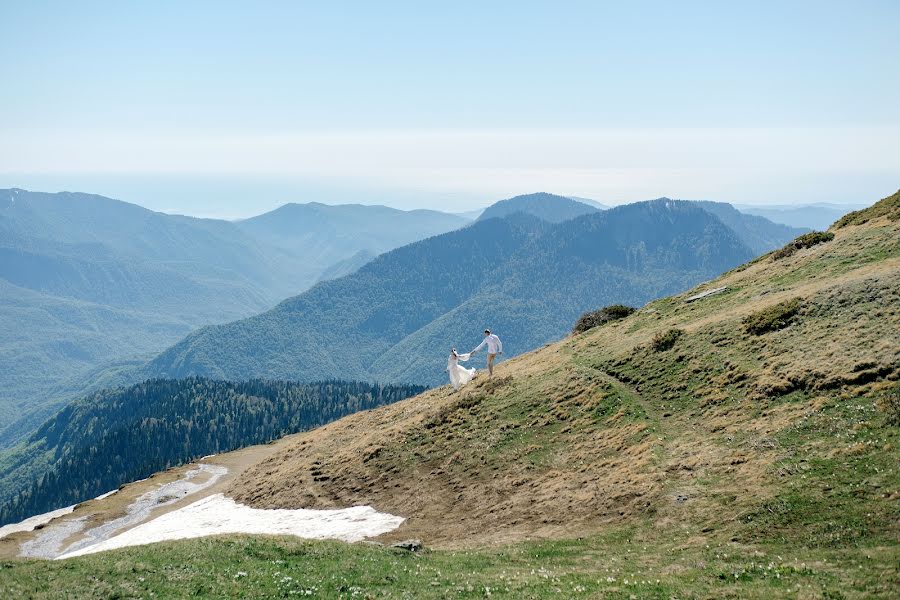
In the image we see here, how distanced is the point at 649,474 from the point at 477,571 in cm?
1175

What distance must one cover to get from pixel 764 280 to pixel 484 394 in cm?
2564

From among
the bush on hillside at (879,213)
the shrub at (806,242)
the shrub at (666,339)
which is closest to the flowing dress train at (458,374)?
the shrub at (666,339)

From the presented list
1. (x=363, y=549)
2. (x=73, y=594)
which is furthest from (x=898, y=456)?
(x=73, y=594)

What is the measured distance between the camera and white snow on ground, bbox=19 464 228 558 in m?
58.4

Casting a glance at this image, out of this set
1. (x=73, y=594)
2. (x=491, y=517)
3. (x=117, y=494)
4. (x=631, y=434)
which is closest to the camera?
(x=73, y=594)

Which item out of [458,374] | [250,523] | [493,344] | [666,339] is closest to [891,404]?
[666,339]

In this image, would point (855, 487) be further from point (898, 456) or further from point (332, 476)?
point (332, 476)

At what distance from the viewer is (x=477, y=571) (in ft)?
86.5

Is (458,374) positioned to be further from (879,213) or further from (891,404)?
(879,213)

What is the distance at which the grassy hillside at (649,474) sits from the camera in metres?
23.7

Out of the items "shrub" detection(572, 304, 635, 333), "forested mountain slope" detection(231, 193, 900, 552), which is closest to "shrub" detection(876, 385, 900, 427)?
"forested mountain slope" detection(231, 193, 900, 552)

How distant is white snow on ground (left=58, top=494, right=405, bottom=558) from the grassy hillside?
148 cm

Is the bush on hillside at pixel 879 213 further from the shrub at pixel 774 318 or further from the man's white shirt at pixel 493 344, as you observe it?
the man's white shirt at pixel 493 344

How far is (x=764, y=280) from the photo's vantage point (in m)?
57.0
